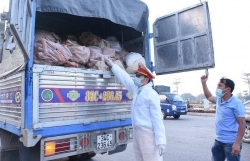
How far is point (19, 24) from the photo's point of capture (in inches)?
81.2

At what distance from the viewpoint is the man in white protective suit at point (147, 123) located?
2.78 m

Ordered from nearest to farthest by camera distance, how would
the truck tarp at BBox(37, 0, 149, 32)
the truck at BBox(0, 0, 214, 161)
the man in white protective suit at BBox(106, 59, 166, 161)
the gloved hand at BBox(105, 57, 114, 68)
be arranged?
the truck at BBox(0, 0, 214, 161), the man in white protective suit at BBox(106, 59, 166, 161), the truck tarp at BBox(37, 0, 149, 32), the gloved hand at BBox(105, 57, 114, 68)

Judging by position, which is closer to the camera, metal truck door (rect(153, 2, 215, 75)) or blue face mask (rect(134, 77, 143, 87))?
blue face mask (rect(134, 77, 143, 87))

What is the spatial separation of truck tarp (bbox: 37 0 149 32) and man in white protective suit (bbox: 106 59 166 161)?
3.31ft

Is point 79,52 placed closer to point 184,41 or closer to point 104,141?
point 104,141

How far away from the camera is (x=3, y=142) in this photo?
373 centimetres

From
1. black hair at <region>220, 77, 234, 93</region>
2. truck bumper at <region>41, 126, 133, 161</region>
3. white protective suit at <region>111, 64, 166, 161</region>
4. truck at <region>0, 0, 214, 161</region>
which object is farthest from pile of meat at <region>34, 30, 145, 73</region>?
black hair at <region>220, 77, 234, 93</region>

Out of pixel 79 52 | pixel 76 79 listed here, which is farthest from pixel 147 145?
pixel 79 52

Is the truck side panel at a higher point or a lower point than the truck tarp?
lower

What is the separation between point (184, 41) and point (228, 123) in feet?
5.05

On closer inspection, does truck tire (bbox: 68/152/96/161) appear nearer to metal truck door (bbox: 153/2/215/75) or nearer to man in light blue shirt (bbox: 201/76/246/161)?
metal truck door (bbox: 153/2/215/75)

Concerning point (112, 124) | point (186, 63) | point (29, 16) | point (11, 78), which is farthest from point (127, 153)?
point (29, 16)

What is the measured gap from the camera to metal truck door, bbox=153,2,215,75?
3.47 m

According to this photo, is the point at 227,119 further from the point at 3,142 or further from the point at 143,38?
the point at 3,142
